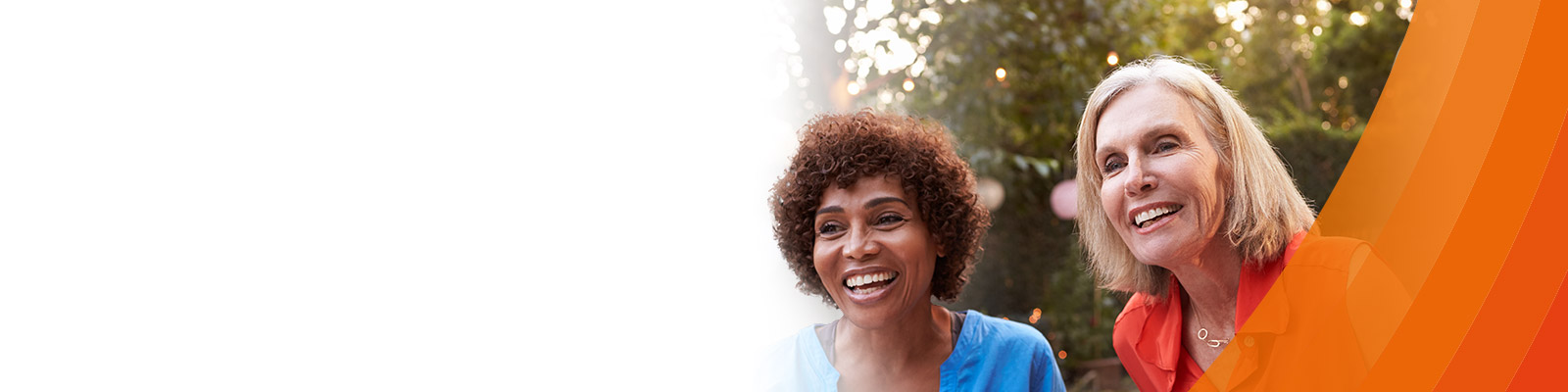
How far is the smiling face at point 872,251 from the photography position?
2207mm

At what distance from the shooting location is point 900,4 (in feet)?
14.5

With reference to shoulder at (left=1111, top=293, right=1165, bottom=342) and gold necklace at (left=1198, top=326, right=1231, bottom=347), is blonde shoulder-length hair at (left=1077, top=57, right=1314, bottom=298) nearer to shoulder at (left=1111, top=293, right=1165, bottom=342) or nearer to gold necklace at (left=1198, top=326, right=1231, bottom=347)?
gold necklace at (left=1198, top=326, right=1231, bottom=347)

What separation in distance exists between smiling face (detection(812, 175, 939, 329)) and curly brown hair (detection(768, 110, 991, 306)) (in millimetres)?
40

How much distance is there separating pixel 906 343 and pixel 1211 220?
0.76m

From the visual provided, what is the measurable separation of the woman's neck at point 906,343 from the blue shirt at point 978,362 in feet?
0.16

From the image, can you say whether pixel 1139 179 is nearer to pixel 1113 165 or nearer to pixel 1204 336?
pixel 1113 165

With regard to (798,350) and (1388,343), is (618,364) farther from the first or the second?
(1388,343)

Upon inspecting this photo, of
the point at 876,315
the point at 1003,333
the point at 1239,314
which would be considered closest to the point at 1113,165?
the point at 1239,314

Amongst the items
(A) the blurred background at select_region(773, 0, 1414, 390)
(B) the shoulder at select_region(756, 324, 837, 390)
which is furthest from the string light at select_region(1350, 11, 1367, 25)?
(B) the shoulder at select_region(756, 324, 837, 390)

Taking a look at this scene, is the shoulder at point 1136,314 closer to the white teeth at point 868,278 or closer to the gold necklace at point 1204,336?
the gold necklace at point 1204,336

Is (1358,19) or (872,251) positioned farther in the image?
(1358,19)

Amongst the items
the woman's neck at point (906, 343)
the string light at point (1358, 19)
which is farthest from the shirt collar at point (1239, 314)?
the string light at point (1358, 19)

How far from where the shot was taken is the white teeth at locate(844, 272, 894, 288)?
2.22 meters

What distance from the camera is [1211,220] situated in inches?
79.4
